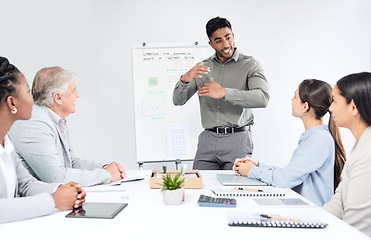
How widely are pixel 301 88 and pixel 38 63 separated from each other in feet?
9.47

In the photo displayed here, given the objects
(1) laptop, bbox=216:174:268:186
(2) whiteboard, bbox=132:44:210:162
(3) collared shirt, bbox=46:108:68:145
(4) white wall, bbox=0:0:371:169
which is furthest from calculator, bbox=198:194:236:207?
(4) white wall, bbox=0:0:371:169

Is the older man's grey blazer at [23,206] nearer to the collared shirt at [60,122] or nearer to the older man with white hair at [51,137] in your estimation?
the older man with white hair at [51,137]

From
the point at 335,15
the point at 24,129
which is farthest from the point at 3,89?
the point at 335,15

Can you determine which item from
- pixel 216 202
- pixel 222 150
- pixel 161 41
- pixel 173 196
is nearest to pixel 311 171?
pixel 216 202

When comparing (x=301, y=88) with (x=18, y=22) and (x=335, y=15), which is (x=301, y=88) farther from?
(x=18, y=22)

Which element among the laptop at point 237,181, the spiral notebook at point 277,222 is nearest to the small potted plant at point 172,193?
the spiral notebook at point 277,222

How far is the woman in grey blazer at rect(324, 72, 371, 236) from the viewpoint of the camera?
49.3 inches

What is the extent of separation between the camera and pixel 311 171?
1.60m

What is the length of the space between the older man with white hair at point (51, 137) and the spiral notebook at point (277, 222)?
2.66ft

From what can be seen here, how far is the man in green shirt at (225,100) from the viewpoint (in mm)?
2455

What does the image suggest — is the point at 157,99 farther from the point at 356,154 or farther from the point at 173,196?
the point at 356,154

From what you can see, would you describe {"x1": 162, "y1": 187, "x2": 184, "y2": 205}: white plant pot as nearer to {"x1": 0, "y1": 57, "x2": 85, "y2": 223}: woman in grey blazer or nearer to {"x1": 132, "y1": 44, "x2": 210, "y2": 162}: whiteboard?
{"x1": 0, "y1": 57, "x2": 85, "y2": 223}: woman in grey blazer

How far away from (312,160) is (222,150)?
3.15ft

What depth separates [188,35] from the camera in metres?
3.58
